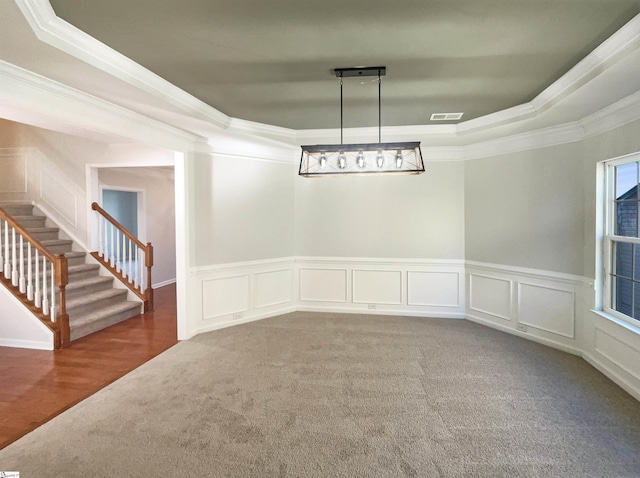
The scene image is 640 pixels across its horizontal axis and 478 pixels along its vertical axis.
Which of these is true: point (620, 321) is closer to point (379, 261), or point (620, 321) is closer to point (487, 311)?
point (487, 311)

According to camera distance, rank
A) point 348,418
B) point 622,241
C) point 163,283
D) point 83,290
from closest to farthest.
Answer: point 348,418 → point 622,241 → point 83,290 → point 163,283

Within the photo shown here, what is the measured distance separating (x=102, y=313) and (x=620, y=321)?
6075 mm

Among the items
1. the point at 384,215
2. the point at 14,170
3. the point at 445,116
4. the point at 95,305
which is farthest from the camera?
the point at 14,170

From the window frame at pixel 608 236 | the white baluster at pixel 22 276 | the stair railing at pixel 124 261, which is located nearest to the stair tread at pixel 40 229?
the stair railing at pixel 124 261

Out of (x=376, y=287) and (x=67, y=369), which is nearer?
(x=67, y=369)

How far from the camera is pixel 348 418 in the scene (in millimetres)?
2531

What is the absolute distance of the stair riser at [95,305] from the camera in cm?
457

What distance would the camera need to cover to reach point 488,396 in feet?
9.34

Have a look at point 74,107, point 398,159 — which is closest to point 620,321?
point 398,159

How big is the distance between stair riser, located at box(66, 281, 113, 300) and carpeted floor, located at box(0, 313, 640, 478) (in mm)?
2107

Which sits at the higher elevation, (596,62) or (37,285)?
(596,62)

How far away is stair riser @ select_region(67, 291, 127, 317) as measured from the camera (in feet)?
15.0

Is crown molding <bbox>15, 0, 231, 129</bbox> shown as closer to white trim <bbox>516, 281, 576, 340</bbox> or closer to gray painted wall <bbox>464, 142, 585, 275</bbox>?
gray painted wall <bbox>464, 142, 585, 275</bbox>

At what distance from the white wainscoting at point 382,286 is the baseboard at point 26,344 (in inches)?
127
